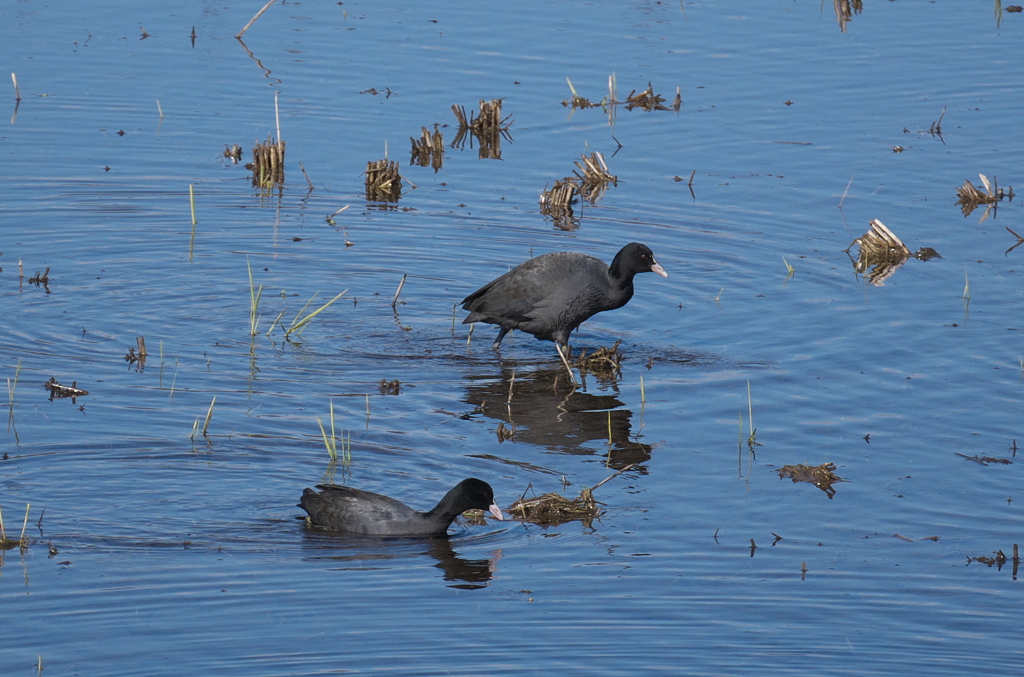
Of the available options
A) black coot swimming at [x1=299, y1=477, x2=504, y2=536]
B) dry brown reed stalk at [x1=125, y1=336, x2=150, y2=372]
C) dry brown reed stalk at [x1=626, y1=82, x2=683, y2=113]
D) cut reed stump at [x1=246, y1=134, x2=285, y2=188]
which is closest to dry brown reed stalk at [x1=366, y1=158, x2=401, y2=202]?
cut reed stump at [x1=246, y1=134, x2=285, y2=188]

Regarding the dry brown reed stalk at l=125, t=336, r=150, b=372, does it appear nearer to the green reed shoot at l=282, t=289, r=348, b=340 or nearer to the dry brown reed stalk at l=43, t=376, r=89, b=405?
the dry brown reed stalk at l=43, t=376, r=89, b=405

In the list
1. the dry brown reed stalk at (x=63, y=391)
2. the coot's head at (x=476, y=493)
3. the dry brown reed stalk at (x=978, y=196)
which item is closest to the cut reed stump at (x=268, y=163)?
the dry brown reed stalk at (x=63, y=391)

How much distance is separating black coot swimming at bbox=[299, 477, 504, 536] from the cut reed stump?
25.8 feet

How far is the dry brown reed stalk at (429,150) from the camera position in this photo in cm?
1681

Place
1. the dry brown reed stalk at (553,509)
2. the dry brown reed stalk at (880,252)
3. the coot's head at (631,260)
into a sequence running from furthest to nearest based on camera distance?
the dry brown reed stalk at (880,252), the coot's head at (631,260), the dry brown reed stalk at (553,509)

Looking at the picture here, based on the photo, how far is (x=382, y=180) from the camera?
1557cm

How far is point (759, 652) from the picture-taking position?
7176 millimetres

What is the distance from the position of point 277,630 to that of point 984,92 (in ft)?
50.4

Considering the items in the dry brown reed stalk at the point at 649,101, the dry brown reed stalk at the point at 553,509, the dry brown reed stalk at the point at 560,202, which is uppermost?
the dry brown reed stalk at the point at 649,101

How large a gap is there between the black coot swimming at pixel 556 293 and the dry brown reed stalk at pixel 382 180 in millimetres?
3414

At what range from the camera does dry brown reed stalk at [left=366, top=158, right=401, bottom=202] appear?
15.5 m

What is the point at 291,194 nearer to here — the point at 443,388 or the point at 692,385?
the point at 443,388

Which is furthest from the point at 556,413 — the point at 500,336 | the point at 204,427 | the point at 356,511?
the point at 356,511

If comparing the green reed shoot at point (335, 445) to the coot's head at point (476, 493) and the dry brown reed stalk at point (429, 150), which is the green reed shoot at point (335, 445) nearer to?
the coot's head at point (476, 493)
